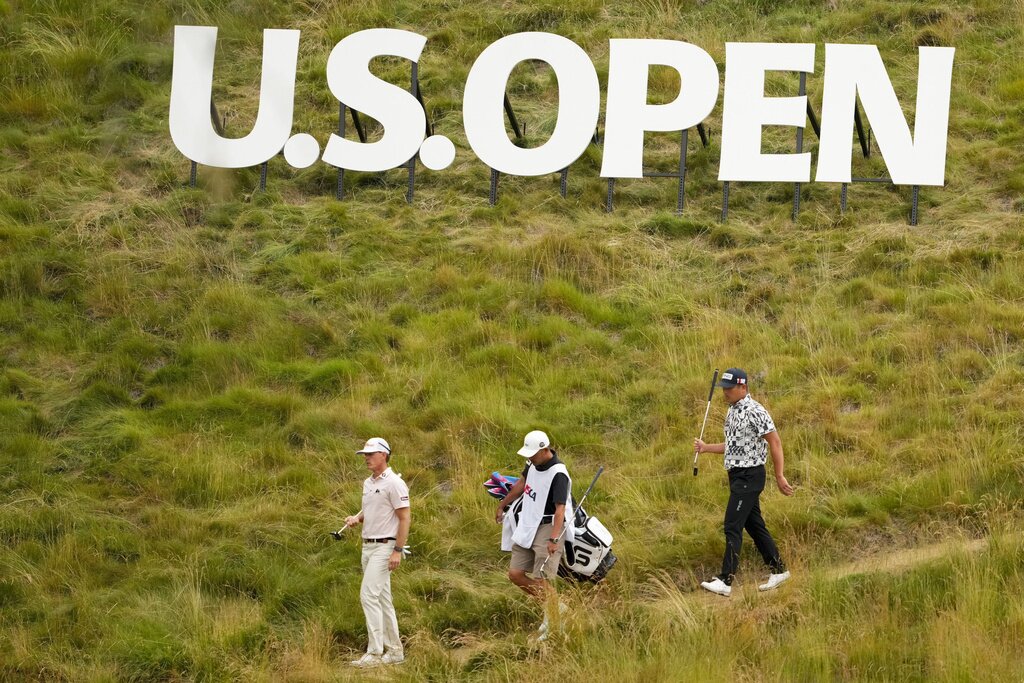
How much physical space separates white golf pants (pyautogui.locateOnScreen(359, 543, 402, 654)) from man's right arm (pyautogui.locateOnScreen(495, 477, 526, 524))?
0.92 m

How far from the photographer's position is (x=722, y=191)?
18797 mm

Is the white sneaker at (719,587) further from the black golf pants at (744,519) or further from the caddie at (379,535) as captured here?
the caddie at (379,535)

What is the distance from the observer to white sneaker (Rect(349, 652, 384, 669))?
10.2 m

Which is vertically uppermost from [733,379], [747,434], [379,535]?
[733,379]

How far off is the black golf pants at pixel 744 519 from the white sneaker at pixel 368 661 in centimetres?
283

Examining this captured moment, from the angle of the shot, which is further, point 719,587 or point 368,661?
point 719,587

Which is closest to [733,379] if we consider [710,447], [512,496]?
[710,447]

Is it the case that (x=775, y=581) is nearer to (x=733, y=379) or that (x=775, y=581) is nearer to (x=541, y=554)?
(x=733, y=379)

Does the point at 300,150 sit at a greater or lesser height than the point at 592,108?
lesser

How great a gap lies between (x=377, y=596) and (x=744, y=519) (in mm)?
2962

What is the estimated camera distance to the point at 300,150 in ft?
61.8

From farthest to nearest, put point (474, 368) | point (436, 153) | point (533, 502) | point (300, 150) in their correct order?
1. point (300, 150)
2. point (436, 153)
3. point (474, 368)
4. point (533, 502)

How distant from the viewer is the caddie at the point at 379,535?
10172mm

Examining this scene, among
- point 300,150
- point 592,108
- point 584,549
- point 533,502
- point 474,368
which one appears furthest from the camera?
point 300,150
